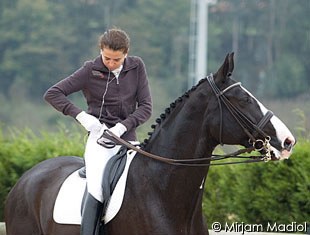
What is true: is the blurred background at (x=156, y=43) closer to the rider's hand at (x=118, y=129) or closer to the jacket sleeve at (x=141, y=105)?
the jacket sleeve at (x=141, y=105)

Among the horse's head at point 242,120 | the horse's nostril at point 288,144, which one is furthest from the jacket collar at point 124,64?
the horse's nostril at point 288,144

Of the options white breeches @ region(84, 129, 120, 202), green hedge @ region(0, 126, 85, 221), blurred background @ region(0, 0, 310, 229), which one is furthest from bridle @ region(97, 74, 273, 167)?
blurred background @ region(0, 0, 310, 229)

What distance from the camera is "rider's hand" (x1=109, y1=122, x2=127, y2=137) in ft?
19.1

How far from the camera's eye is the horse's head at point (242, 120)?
17.2 feet

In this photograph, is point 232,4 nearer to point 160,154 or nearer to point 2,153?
point 2,153

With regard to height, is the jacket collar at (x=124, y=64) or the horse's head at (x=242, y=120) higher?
the jacket collar at (x=124, y=64)

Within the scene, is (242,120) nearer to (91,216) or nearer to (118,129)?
(118,129)

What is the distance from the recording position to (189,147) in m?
5.59

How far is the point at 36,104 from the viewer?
95.5 ft

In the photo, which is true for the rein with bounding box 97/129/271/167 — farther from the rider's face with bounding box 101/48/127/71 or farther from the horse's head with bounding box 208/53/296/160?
the rider's face with bounding box 101/48/127/71

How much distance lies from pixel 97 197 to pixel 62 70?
2369 cm

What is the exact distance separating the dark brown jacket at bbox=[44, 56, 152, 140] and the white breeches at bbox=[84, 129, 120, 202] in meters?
0.18

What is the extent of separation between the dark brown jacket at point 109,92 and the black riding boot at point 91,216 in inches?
23.9

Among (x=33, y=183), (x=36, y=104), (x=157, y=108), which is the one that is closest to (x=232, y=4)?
(x=157, y=108)
